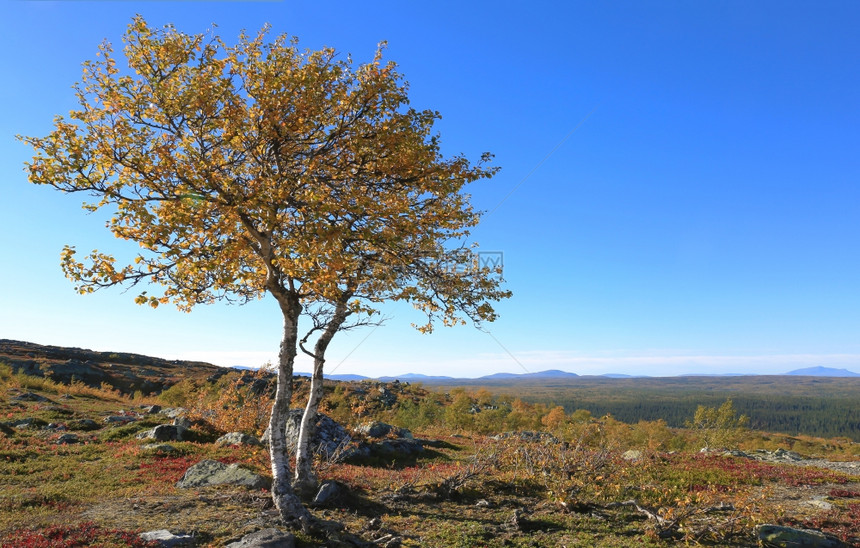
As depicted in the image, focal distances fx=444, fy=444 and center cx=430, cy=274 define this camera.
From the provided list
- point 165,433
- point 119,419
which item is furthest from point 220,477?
point 119,419

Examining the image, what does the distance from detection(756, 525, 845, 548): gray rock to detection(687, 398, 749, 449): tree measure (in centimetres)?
3734

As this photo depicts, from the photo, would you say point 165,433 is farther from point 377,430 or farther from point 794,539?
point 794,539

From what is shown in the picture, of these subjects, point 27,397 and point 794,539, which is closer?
point 794,539

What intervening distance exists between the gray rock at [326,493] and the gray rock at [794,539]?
1194 centimetres

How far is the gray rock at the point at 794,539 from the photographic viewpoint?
11516 millimetres

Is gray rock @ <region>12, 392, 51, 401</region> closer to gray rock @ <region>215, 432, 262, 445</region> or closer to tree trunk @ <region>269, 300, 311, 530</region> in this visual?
gray rock @ <region>215, 432, 262, 445</region>

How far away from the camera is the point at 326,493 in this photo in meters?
14.0

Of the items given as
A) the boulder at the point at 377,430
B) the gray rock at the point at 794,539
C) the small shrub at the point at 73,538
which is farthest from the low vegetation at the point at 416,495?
the boulder at the point at 377,430

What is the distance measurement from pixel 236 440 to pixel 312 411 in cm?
1129

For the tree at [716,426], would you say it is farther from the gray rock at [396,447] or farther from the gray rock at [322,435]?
the gray rock at [322,435]

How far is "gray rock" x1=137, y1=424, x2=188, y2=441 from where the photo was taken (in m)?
22.5

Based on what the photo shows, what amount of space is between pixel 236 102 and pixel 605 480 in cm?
1822

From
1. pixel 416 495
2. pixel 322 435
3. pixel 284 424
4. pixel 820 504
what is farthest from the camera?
pixel 322 435

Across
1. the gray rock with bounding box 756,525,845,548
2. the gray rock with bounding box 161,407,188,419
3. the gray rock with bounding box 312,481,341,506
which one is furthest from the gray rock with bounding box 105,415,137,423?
the gray rock with bounding box 756,525,845,548
